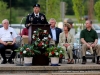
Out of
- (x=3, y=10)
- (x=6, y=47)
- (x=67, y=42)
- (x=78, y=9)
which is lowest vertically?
(x=6, y=47)

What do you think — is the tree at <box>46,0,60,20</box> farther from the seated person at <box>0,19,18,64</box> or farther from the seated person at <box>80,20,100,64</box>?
the seated person at <box>0,19,18,64</box>

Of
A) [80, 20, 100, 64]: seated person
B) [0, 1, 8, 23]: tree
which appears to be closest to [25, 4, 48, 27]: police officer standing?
[80, 20, 100, 64]: seated person

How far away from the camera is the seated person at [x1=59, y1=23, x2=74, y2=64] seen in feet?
43.2

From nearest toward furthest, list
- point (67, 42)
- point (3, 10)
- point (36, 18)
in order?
point (36, 18) → point (67, 42) → point (3, 10)

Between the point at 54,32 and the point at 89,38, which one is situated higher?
the point at 54,32

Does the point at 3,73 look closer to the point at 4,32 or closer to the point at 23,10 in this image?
the point at 4,32

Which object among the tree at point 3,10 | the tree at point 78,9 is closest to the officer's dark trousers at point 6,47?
the tree at point 78,9

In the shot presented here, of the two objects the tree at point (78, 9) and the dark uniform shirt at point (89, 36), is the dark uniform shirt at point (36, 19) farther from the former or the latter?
the tree at point (78, 9)

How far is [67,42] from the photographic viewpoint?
13.6 metres

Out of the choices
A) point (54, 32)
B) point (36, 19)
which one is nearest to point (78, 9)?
point (54, 32)

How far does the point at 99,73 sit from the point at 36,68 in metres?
1.70

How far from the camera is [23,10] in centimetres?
5500

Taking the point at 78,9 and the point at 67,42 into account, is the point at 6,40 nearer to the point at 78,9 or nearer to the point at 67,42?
the point at 67,42

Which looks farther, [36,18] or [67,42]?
[67,42]
